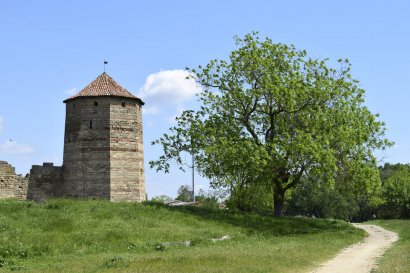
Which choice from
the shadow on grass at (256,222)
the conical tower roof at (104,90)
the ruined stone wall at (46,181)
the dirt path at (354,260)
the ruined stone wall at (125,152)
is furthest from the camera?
the conical tower roof at (104,90)

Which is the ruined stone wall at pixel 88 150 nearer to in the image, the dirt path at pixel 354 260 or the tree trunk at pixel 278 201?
the tree trunk at pixel 278 201

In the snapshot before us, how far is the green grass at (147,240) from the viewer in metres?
15.1

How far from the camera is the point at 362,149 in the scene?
1276 inches

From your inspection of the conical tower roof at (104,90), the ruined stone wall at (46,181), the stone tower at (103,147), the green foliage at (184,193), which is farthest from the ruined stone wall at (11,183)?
the green foliage at (184,193)

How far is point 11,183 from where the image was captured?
1484 inches

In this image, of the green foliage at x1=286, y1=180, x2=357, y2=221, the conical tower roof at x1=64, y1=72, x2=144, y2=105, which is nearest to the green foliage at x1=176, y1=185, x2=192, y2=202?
the green foliage at x1=286, y1=180, x2=357, y2=221

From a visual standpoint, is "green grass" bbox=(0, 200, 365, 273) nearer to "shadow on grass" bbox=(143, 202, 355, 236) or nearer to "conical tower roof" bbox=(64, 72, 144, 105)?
"shadow on grass" bbox=(143, 202, 355, 236)

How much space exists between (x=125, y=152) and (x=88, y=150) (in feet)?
8.36

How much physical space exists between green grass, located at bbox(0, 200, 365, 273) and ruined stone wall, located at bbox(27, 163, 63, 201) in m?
11.8

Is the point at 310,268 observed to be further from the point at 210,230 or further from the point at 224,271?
the point at 210,230

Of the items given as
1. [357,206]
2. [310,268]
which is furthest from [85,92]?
[357,206]

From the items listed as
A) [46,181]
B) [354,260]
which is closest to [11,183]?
[46,181]

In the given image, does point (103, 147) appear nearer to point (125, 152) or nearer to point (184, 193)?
point (125, 152)

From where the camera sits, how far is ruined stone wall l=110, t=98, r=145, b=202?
126 ft
